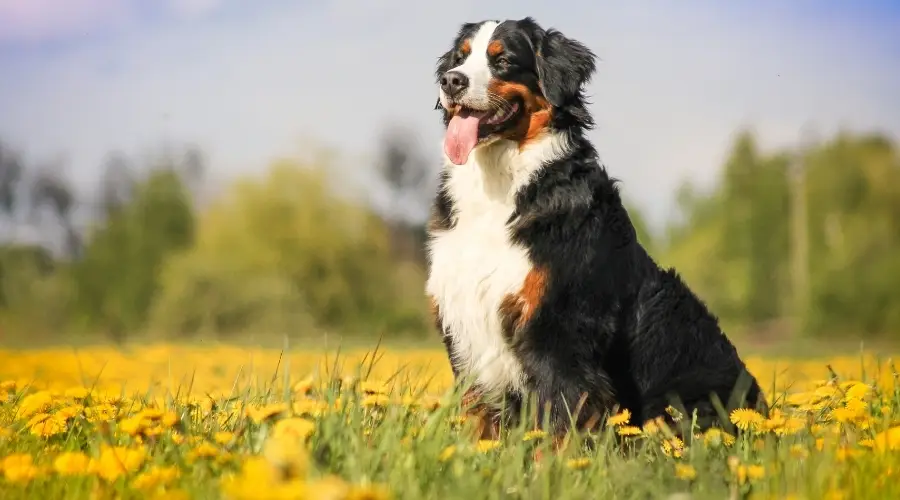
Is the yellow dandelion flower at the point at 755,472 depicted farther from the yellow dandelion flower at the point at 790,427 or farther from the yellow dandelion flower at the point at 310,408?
the yellow dandelion flower at the point at 310,408

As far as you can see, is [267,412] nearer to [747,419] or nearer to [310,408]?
[310,408]

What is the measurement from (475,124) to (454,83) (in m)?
0.23

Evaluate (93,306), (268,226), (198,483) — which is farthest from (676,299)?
(93,306)

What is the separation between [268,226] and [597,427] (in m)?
22.0

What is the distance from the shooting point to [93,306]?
98.7 ft

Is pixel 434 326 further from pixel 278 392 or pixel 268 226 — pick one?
pixel 268 226

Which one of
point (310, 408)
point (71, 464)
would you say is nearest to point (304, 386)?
point (310, 408)

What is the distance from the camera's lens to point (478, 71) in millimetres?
4797

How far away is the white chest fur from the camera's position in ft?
15.1

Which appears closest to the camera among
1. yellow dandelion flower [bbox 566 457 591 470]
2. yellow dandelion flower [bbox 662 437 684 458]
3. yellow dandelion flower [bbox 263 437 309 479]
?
yellow dandelion flower [bbox 263 437 309 479]

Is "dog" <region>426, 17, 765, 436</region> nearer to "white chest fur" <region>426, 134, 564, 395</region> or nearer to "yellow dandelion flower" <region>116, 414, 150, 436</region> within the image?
"white chest fur" <region>426, 134, 564, 395</region>

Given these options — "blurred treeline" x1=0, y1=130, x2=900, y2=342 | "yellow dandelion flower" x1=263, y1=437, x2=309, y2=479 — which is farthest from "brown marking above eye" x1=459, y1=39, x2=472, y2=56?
"blurred treeline" x1=0, y1=130, x2=900, y2=342

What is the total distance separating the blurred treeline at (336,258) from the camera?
2447 centimetres

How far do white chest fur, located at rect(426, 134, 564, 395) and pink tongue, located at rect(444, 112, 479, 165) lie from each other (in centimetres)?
6
